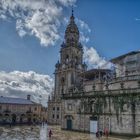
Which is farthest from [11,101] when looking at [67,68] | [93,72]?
[93,72]

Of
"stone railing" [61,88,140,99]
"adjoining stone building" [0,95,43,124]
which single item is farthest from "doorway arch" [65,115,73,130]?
"adjoining stone building" [0,95,43,124]

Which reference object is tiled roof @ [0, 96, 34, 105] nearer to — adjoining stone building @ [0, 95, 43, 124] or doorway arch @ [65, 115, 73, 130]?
adjoining stone building @ [0, 95, 43, 124]

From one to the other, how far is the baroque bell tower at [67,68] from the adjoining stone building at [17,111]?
7.15 metres

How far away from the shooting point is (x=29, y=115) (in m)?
82.6

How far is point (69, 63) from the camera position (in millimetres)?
77812

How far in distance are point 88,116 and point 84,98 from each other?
136 inches

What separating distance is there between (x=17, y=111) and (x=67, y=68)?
20.8 metres

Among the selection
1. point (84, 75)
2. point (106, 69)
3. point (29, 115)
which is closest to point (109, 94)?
point (106, 69)

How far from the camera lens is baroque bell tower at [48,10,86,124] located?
77188mm

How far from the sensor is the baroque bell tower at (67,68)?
77.2m

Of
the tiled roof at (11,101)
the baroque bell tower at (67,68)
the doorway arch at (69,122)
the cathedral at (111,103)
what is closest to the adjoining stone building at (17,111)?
the tiled roof at (11,101)

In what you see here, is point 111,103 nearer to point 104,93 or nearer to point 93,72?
point 104,93

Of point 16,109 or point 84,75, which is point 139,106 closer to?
point 84,75

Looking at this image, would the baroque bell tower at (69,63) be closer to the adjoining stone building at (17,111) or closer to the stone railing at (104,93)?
the adjoining stone building at (17,111)
